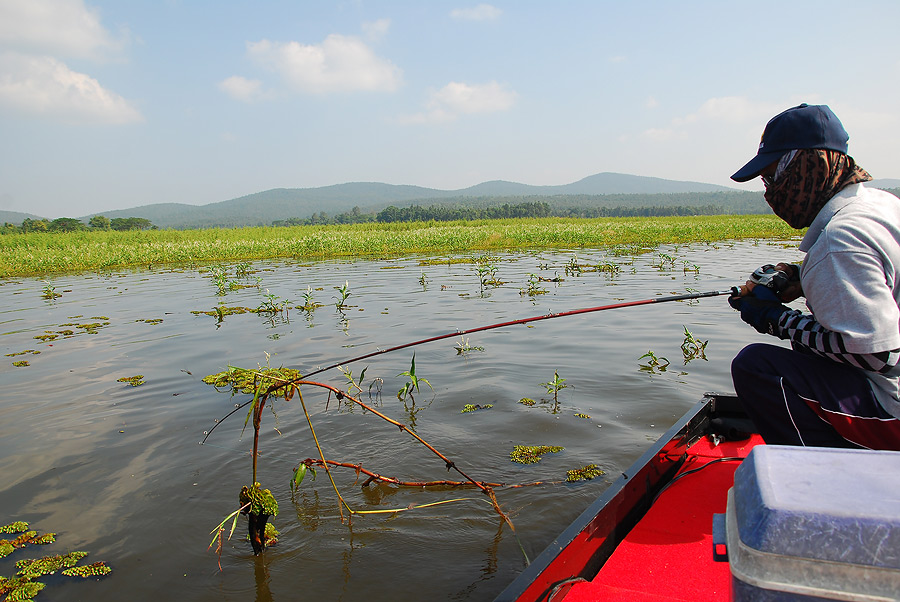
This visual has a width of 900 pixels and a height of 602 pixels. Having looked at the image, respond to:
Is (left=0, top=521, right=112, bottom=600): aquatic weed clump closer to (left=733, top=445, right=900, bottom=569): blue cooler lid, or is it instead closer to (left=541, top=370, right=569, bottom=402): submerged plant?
(left=733, top=445, right=900, bottom=569): blue cooler lid

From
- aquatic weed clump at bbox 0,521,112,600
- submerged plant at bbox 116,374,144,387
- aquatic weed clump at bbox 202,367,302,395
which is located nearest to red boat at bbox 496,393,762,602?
aquatic weed clump at bbox 0,521,112,600

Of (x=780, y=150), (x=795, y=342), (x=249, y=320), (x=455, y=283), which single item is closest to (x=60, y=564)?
(x=795, y=342)

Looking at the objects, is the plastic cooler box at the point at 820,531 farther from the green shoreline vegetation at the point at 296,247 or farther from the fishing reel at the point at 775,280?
the green shoreline vegetation at the point at 296,247

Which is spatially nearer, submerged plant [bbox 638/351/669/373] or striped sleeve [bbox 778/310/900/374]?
striped sleeve [bbox 778/310/900/374]

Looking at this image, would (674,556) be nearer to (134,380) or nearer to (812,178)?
(812,178)

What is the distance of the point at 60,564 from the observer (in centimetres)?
317

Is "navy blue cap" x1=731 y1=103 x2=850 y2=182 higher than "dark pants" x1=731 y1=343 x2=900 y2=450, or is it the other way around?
"navy blue cap" x1=731 y1=103 x2=850 y2=182

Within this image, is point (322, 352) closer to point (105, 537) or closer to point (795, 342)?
point (105, 537)

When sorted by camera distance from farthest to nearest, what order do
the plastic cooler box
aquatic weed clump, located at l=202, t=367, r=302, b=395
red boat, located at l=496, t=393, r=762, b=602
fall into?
aquatic weed clump, located at l=202, t=367, r=302, b=395
red boat, located at l=496, t=393, r=762, b=602
the plastic cooler box

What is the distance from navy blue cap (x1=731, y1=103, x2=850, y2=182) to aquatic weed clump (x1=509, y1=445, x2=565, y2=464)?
2.55 metres

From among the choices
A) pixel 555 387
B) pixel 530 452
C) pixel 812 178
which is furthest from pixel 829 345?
pixel 555 387

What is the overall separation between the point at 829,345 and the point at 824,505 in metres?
1.31

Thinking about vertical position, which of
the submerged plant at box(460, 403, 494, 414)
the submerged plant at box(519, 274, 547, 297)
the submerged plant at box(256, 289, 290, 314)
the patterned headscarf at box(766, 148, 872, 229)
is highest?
the patterned headscarf at box(766, 148, 872, 229)

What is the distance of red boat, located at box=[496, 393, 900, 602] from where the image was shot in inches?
43.4
